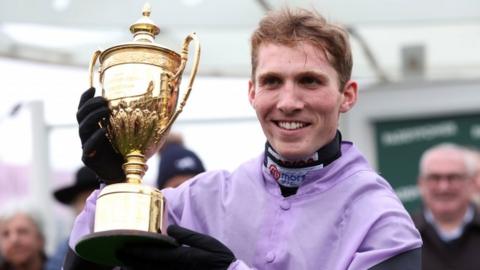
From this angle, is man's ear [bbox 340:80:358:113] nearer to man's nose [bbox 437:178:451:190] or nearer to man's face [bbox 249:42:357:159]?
man's face [bbox 249:42:357:159]

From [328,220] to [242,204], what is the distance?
289 mm

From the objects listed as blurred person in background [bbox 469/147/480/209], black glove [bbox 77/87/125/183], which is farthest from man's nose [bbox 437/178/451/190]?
black glove [bbox 77/87/125/183]

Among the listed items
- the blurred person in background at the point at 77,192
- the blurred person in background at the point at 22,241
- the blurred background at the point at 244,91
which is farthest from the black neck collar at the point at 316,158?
the blurred background at the point at 244,91

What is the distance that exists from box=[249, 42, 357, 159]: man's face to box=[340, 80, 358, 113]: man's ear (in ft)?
0.30

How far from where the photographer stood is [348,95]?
3.28m

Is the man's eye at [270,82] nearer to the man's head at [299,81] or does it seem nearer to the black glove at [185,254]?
the man's head at [299,81]

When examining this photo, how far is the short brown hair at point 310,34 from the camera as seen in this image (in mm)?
3117

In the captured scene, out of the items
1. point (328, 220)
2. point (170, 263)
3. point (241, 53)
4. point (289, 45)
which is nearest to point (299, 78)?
point (289, 45)

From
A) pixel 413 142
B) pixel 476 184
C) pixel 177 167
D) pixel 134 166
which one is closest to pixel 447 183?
pixel 476 184

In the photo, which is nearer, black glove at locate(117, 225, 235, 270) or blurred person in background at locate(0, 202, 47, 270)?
black glove at locate(117, 225, 235, 270)

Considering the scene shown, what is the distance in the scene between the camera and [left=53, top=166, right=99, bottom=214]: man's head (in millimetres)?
5551

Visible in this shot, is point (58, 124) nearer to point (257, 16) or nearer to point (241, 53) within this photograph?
point (241, 53)

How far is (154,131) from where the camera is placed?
10.5ft

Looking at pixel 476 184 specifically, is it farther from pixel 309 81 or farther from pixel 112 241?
pixel 112 241
